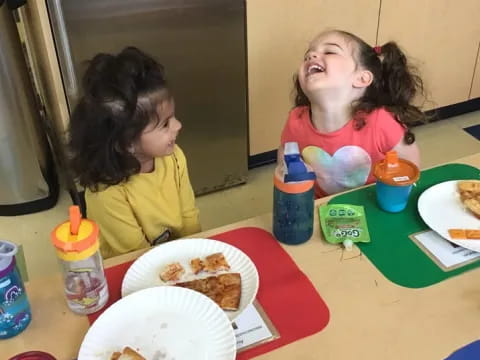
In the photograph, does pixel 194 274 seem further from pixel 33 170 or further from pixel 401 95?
pixel 33 170

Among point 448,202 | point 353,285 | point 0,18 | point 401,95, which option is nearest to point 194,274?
point 353,285

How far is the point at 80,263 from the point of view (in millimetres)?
862

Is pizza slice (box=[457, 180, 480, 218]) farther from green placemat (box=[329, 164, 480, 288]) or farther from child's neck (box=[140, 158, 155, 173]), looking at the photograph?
child's neck (box=[140, 158, 155, 173])

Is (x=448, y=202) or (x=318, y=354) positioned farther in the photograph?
(x=448, y=202)

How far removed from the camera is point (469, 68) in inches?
101

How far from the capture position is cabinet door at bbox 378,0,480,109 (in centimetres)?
224

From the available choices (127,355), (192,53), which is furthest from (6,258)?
(192,53)

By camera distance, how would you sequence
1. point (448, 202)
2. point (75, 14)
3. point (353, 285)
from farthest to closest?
1. point (75, 14)
2. point (448, 202)
3. point (353, 285)

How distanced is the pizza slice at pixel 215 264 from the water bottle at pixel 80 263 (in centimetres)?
18

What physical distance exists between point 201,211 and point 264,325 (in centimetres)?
129

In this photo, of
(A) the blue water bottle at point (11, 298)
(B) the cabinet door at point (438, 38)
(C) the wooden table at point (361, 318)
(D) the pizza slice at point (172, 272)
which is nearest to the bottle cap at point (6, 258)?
(A) the blue water bottle at point (11, 298)

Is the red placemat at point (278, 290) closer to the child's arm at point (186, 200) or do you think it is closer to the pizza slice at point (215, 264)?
the pizza slice at point (215, 264)

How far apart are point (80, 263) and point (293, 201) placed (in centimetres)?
38

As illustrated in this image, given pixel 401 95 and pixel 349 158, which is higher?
pixel 401 95
